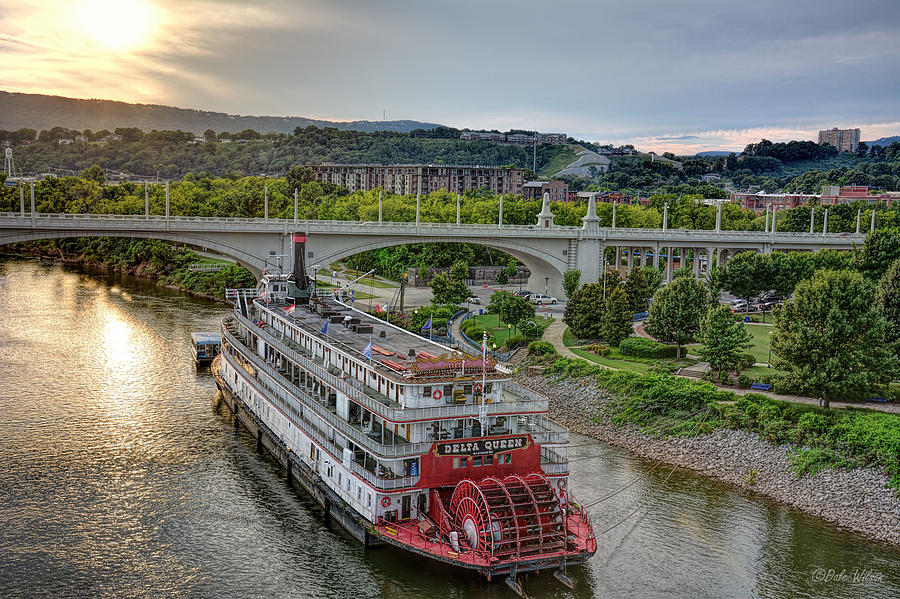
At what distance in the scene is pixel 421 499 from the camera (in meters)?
30.7

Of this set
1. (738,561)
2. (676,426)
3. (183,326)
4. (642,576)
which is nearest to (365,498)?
(642,576)

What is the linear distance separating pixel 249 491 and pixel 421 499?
9668 mm

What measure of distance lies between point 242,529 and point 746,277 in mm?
53817

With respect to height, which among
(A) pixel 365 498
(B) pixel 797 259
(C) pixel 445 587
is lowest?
(C) pixel 445 587

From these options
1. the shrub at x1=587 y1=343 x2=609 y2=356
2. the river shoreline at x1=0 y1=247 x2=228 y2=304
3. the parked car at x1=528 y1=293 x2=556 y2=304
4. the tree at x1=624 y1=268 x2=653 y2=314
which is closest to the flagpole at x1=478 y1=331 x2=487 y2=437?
the shrub at x1=587 y1=343 x2=609 y2=356

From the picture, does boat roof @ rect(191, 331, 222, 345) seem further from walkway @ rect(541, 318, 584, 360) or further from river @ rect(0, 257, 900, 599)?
walkway @ rect(541, 318, 584, 360)

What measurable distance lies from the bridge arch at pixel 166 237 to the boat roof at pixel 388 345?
24417 millimetres

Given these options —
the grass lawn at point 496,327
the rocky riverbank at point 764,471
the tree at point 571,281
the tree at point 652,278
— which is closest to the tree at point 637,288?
the tree at point 652,278

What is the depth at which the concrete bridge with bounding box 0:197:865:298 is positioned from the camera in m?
68.6

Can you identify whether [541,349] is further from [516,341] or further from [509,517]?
[509,517]

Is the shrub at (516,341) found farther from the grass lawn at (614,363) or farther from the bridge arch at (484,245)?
the bridge arch at (484,245)

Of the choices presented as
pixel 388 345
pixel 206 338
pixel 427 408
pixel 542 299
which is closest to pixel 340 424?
pixel 427 408

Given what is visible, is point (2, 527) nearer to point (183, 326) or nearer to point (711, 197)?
point (183, 326)

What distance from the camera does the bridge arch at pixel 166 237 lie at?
67.4 metres
